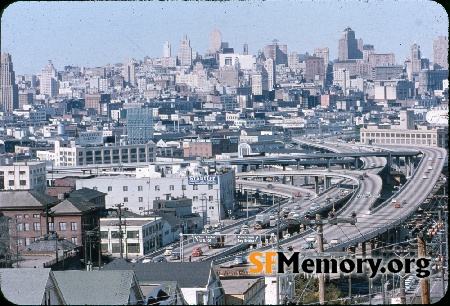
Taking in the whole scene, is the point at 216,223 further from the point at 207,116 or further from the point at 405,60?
the point at 405,60

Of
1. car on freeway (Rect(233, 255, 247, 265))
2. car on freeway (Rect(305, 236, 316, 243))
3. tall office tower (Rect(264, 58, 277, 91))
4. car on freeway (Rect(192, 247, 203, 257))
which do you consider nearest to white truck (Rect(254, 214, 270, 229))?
car on freeway (Rect(305, 236, 316, 243))

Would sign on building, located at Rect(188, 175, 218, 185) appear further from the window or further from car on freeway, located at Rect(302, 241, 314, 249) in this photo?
car on freeway, located at Rect(302, 241, 314, 249)

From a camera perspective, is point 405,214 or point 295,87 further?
point 295,87

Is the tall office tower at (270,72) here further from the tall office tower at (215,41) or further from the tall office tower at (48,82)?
the tall office tower at (48,82)

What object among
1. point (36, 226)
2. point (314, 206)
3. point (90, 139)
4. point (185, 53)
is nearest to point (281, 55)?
point (185, 53)

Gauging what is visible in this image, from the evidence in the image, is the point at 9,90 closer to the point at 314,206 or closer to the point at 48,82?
the point at 48,82

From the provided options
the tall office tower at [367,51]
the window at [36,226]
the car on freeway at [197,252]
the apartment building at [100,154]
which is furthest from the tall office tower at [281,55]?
the car on freeway at [197,252]

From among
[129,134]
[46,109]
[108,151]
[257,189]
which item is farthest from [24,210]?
[46,109]
